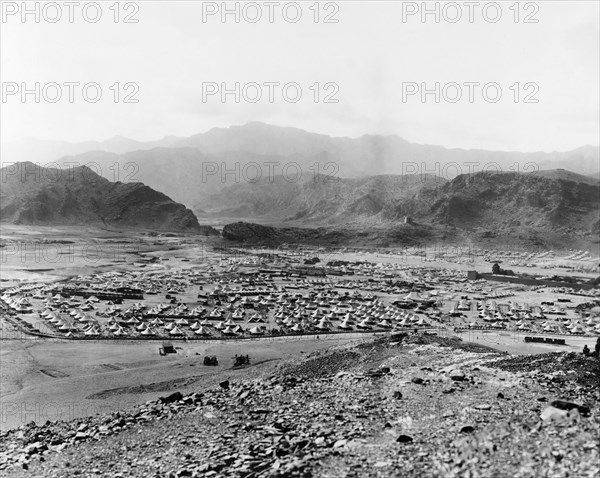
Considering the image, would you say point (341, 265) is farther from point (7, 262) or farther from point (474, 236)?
point (474, 236)

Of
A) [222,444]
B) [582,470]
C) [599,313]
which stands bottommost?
[599,313]

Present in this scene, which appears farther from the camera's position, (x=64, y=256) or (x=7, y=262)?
(x=64, y=256)

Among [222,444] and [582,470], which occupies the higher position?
[582,470]

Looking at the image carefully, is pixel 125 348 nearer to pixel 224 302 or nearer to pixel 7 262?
pixel 224 302

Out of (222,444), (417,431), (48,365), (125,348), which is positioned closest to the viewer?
(417,431)

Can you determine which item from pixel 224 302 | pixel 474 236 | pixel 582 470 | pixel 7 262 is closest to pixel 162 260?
pixel 7 262

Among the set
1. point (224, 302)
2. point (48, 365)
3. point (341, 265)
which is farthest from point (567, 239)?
point (48, 365)

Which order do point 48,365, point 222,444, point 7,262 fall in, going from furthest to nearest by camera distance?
point 7,262 → point 48,365 → point 222,444
